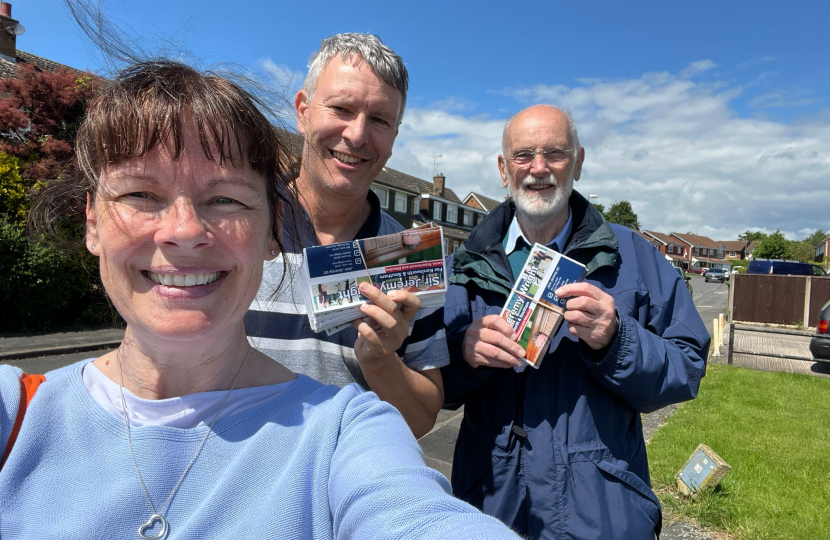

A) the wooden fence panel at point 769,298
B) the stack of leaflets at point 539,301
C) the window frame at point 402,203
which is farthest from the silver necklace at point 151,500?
the window frame at point 402,203

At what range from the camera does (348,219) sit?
2.16 m

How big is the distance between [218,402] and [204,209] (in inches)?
19.3

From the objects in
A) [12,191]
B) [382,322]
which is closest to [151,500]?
[382,322]

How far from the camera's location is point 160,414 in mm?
1297

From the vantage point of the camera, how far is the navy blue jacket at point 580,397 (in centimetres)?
215

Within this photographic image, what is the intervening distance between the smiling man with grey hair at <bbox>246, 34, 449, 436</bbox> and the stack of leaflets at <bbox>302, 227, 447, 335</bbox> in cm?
9

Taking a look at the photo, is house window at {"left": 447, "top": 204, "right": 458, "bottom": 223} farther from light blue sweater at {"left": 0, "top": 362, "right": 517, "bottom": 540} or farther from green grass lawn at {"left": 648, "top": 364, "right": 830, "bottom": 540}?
light blue sweater at {"left": 0, "top": 362, "right": 517, "bottom": 540}

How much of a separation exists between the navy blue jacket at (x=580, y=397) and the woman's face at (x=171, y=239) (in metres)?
1.34

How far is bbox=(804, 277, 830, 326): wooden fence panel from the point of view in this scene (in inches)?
800

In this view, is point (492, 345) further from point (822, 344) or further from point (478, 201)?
point (478, 201)

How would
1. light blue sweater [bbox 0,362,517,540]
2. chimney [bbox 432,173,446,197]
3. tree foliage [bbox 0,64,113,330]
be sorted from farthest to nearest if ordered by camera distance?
1. chimney [bbox 432,173,446,197]
2. tree foliage [bbox 0,64,113,330]
3. light blue sweater [bbox 0,362,517,540]

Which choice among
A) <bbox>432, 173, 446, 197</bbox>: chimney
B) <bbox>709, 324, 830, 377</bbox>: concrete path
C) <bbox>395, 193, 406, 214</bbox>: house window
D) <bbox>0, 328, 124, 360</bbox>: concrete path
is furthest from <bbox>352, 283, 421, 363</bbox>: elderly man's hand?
<bbox>432, 173, 446, 197</bbox>: chimney

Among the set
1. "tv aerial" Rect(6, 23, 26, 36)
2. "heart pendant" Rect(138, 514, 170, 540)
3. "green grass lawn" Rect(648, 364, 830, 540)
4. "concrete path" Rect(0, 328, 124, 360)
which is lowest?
"concrete path" Rect(0, 328, 124, 360)

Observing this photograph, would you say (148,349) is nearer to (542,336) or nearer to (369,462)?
(369,462)
